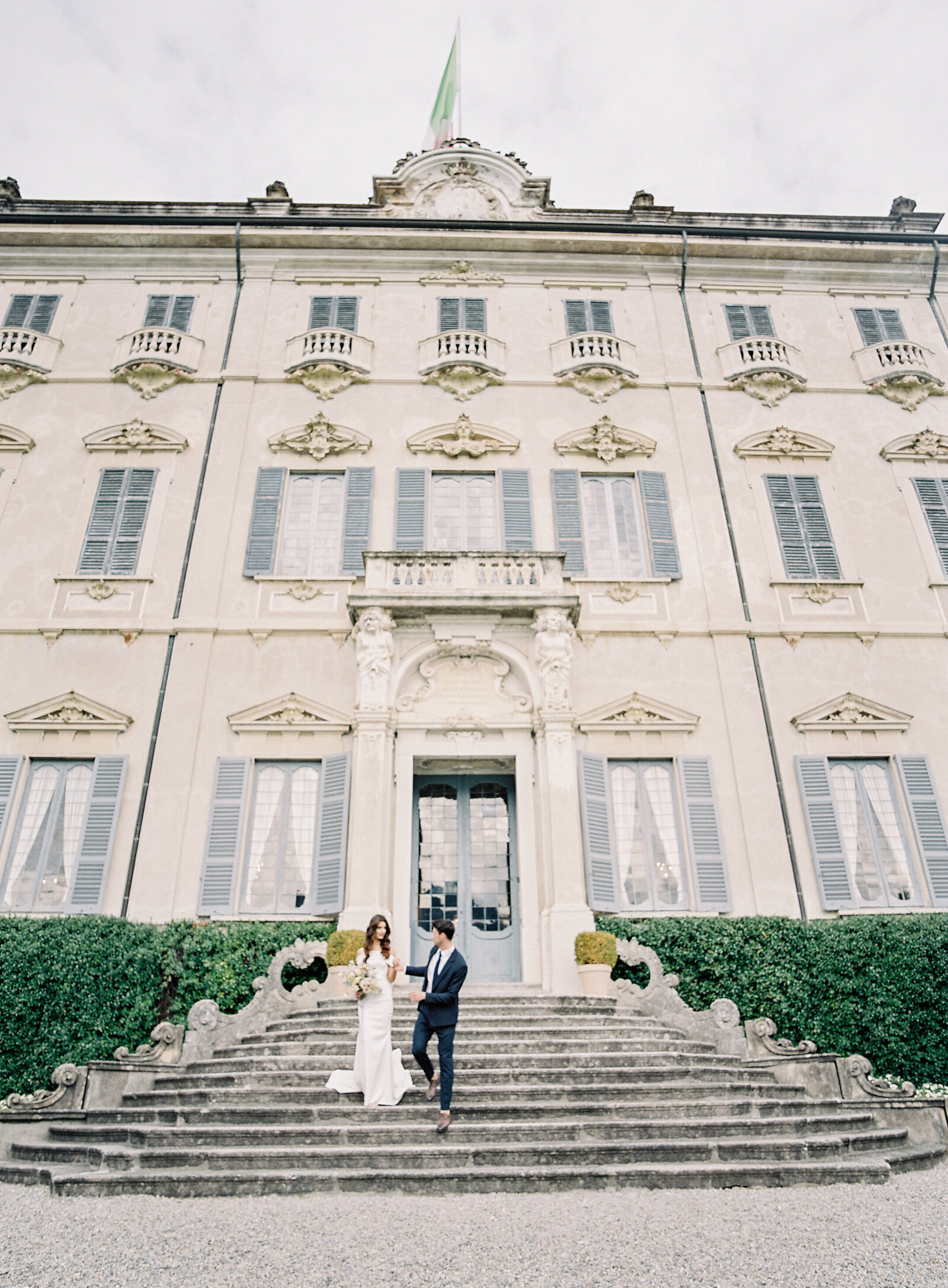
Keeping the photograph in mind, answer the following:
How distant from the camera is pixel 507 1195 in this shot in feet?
18.9

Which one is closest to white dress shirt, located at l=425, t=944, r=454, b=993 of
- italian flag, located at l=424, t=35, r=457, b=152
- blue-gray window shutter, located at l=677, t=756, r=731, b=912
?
blue-gray window shutter, located at l=677, t=756, r=731, b=912

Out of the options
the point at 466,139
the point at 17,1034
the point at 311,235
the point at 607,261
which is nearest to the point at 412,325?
the point at 311,235

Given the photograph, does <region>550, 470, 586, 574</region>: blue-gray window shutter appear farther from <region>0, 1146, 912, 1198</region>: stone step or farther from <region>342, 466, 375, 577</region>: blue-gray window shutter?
<region>0, 1146, 912, 1198</region>: stone step

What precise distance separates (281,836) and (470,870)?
9.36ft

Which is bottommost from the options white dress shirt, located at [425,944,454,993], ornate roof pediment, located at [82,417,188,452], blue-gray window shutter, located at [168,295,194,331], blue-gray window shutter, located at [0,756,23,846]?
white dress shirt, located at [425,944,454,993]

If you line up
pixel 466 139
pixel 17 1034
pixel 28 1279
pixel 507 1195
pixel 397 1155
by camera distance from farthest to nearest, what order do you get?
pixel 466 139 → pixel 17 1034 → pixel 397 1155 → pixel 507 1195 → pixel 28 1279

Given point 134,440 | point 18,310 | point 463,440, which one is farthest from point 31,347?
point 463,440

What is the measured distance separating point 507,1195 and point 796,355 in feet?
51.8

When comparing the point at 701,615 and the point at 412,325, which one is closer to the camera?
the point at 701,615

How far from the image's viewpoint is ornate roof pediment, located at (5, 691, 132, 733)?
39.7 feet

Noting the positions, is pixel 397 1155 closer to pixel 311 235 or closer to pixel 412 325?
pixel 412 325

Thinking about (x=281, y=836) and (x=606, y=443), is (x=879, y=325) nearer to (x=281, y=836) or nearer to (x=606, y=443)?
(x=606, y=443)

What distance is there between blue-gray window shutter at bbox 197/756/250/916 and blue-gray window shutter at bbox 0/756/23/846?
2.91 meters

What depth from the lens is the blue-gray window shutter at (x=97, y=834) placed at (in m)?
11.1
